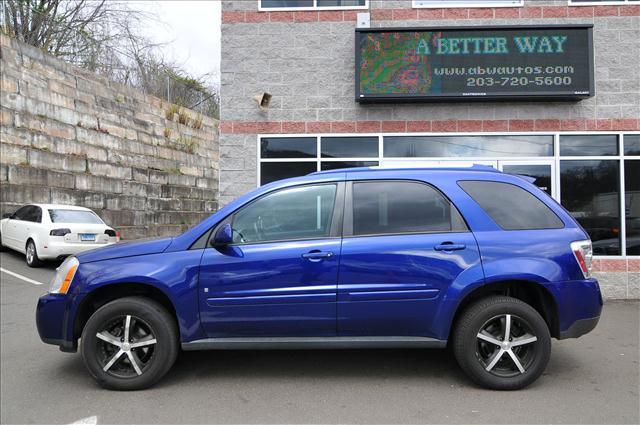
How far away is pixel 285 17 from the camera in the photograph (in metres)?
8.16

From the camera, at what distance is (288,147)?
8.21 metres

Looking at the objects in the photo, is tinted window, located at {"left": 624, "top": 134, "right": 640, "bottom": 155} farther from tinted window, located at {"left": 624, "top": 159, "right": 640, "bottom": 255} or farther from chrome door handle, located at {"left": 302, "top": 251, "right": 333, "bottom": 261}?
chrome door handle, located at {"left": 302, "top": 251, "right": 333, "bottom": 261}

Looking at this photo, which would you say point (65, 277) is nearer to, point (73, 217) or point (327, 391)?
point (327, 391)

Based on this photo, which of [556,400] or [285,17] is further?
[285,17]

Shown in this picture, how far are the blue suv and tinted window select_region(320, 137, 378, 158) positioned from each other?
4.20 meters

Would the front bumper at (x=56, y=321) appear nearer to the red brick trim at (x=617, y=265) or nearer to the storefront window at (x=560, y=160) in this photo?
the storefront window at (x=560, y=160)

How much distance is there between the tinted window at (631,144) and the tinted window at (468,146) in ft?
4.00

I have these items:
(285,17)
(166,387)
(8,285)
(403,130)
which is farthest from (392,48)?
(8,285)

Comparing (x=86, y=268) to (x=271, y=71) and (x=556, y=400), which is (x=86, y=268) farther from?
(x=271, y=71)

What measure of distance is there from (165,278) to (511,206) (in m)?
3.04

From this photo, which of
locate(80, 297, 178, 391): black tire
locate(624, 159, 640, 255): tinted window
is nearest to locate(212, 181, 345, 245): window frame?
locate(80, 297, 178, 391): black tire

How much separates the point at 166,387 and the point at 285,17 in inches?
256

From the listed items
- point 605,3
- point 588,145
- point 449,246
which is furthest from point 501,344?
point 605,3

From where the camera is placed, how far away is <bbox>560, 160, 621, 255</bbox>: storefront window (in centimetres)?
776
